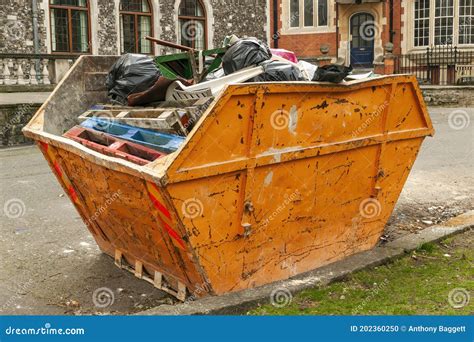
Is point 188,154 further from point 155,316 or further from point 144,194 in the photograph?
point 155,316

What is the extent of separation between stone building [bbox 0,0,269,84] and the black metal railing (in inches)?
255

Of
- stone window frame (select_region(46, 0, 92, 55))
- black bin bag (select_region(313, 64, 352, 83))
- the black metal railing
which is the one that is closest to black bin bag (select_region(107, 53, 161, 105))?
black bin bag (select_region(313, 64, 352, 83))

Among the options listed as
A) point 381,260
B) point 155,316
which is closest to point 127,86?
point 155,316

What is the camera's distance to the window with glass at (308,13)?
2803cm

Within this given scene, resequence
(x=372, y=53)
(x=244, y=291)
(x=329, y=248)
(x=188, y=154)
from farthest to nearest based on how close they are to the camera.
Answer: (x=372, y=53) < (x=329, y=248) < (x=244, y=291) < (x=188, y=154)

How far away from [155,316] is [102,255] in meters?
1.78

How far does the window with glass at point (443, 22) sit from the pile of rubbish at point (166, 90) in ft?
74.8

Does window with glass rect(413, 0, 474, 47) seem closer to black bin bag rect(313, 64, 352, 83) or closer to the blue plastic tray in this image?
black bin bag rect(313, 64, 352, 83)

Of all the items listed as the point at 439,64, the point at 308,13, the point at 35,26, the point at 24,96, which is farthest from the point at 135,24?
the point at 439,64

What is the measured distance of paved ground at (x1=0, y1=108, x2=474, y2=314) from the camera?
14.4 ft

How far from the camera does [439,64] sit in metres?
25.4

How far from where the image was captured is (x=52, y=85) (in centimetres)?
1734

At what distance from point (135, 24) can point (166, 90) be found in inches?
741

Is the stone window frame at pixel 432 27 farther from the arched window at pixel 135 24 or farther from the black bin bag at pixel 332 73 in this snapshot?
the black bin bag at pixel 332 73
